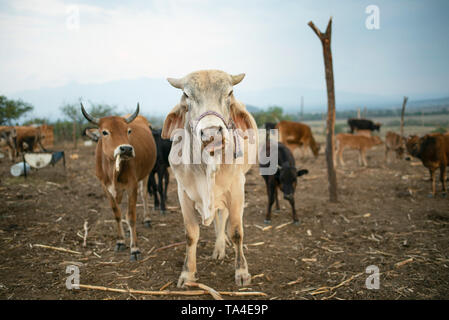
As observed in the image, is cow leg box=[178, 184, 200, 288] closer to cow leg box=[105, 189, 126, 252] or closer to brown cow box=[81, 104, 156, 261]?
brown cow box=[81, 104, 156, 261]

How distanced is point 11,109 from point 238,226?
68.7 ft

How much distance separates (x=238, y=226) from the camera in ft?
12.6

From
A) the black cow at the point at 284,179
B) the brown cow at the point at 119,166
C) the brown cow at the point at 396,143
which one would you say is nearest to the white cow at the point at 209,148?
the brown cow at the point at 119,166

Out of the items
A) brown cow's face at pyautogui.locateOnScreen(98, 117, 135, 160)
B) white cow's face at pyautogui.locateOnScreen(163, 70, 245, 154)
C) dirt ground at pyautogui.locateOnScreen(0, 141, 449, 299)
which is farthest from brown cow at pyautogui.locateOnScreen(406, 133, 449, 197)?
brown cow's face at pyautogui.locateOnScreen(98, 117, 135, 160)

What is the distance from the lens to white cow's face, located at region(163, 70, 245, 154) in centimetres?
263

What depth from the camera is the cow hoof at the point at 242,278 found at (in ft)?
12.6

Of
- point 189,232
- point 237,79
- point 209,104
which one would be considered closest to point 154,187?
point 189,232

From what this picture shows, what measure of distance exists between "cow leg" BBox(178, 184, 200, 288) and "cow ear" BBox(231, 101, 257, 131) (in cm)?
116

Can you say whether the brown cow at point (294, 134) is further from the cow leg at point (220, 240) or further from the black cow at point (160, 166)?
the cow leg at point (220, 240)

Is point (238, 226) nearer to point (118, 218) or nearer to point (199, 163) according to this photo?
point (199, 163)

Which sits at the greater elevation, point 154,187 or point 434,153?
point 434,153
